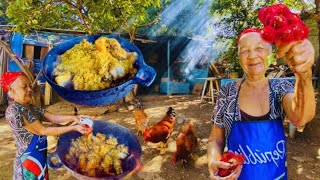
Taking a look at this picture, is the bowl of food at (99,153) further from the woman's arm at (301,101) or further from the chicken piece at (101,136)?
the woman's arm at (301,101)

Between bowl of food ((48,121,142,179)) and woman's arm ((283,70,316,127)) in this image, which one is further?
bowl of food ((48,121,142,179))

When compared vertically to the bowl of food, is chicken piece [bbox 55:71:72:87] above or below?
above

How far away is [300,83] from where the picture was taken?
1356 millimetres

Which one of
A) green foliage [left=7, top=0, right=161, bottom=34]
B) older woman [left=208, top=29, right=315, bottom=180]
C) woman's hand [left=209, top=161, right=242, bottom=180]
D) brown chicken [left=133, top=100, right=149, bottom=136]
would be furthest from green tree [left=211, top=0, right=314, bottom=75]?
woman's hand [left=209, top=161, right=242, bottom=180]

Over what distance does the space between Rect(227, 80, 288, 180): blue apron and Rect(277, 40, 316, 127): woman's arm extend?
146 mm

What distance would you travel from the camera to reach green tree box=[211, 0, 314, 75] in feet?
32.2

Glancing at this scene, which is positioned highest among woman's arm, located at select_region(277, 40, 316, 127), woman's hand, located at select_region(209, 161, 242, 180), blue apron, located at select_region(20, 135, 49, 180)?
woman's arm, located at select_region(277, 40, 316, 127)

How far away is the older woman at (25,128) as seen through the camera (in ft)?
7.41

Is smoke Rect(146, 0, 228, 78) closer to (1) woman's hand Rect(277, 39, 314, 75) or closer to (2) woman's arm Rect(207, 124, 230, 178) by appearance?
(2) woman's arm Rect(207, 124, 230, 178)

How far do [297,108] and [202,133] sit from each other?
561cm

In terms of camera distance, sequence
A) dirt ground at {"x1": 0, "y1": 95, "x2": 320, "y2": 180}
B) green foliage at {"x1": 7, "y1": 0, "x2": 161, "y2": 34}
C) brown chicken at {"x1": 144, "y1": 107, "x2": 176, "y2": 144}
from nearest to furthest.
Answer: green foliage at {"x1": 7, "y1": 0, "x2": 161, "y2": 34} < dirt ground at {"x1": 0, "y1": 95, "x2": 320, "y2": 180} < brown chicken at {"x1": 144, "y1": 107, "x2": 176, "y2": 144}

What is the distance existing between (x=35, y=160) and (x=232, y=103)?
73.3 inches

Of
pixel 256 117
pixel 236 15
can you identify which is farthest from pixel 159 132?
pixel 236 15

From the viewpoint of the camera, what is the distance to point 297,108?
1451 millimetres
